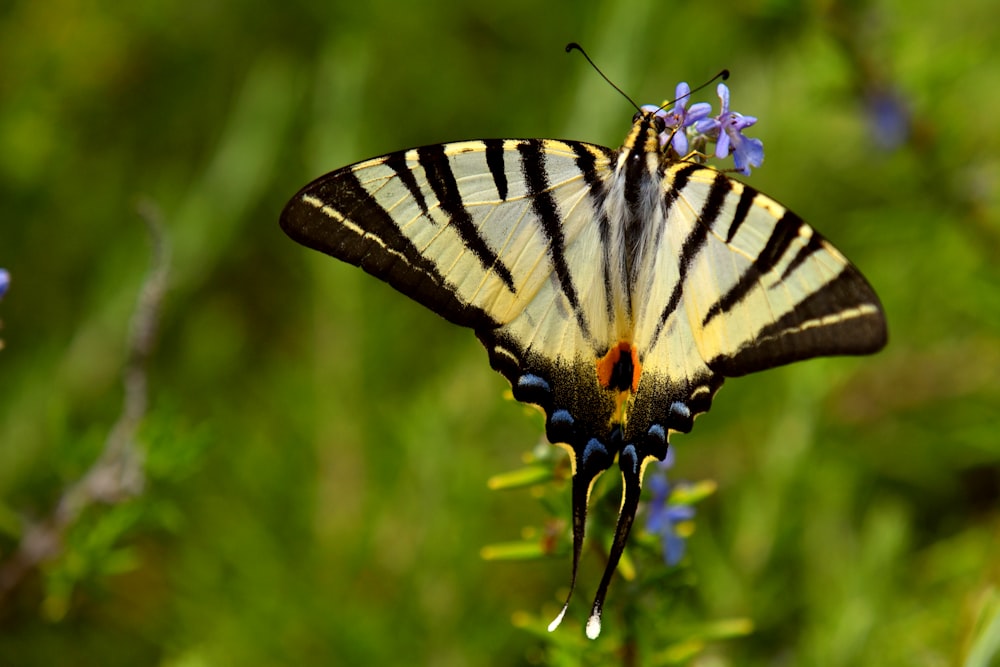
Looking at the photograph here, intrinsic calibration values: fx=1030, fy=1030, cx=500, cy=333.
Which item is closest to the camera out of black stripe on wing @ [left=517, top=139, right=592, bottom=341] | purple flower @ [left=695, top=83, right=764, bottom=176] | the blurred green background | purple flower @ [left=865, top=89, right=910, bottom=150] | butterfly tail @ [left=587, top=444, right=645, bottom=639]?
butterfly tail @ [left=587, top=444, right=645, bottom=639]

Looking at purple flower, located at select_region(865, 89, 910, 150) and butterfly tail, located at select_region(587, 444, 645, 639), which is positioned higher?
purple flower, located at select_region(865, 89, 910, 150)

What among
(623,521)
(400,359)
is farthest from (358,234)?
(400,359)

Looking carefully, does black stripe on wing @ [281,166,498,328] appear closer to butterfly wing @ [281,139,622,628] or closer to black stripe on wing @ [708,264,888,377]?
butterfly wing @ [281,139,622,628]

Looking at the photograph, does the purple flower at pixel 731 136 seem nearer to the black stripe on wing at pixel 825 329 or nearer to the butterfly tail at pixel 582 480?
the black stripe on wing at pixel 825 329

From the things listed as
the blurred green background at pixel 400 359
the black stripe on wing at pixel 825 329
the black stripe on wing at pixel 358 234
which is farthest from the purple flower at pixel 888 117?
the black stripe on wing at pixel 358 234

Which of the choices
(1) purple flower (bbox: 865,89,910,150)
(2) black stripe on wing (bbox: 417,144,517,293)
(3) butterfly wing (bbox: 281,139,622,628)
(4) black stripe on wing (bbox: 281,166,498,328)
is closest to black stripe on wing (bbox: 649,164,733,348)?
(3) butterfly wing (bbox: 281,139,622,628)

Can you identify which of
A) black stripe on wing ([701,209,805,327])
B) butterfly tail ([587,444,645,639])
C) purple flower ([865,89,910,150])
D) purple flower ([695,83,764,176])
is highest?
purple flower ([865,89,910,150])

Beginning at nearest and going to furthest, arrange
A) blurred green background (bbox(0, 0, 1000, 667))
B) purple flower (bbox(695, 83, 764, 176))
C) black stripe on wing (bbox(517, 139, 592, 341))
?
purple flower (bbox(695, 83, 764, 176)) < black stripe on wing (bbox(517, 139, 592, 341)) < blurred green background (bbox(0, 0, 1000, 667))
